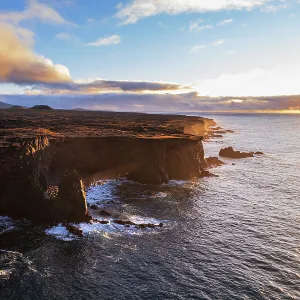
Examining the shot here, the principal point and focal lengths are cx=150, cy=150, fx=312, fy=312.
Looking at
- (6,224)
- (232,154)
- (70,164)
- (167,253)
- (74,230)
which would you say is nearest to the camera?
(167,253)

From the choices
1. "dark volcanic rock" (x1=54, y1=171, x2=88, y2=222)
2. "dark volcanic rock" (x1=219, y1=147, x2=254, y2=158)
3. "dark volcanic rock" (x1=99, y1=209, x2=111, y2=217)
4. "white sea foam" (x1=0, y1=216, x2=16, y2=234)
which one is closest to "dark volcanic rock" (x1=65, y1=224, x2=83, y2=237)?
"dark volcanic rock" (x1=54, y1=171, x2=88, y2=222)

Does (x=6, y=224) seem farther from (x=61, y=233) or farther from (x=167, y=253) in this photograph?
(x=167, y=253)

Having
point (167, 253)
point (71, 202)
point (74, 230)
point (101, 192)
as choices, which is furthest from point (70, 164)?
point (167, 253)

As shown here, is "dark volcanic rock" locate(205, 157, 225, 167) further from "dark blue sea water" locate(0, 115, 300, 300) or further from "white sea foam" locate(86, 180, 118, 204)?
"white sea foam" locate(86, 180, 118, 204)

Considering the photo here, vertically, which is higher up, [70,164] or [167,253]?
[70,164]

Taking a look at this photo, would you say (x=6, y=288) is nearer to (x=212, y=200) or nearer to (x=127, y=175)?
(x=212, y=200)

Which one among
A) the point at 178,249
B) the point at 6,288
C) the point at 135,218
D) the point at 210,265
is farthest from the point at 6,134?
the point at 210,265
